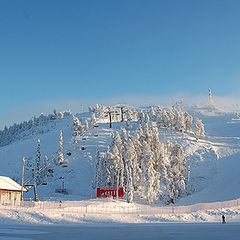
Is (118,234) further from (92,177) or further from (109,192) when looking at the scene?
(92,177)

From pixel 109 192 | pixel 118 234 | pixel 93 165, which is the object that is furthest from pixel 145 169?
pixel 118 234

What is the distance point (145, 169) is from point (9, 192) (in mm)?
27672

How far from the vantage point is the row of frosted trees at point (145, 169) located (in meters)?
58.6

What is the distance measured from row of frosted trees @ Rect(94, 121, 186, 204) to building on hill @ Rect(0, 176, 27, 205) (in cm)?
1991

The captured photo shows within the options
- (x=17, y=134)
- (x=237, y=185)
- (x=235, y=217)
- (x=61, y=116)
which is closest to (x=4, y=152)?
(x=17, y=134)

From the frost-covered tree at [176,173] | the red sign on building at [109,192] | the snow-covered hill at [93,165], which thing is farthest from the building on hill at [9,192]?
the frost-covered tree at [176,173]

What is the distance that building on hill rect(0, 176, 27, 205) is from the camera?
42.2 metres

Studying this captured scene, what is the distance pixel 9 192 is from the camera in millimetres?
43281

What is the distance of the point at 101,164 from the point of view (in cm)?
6494

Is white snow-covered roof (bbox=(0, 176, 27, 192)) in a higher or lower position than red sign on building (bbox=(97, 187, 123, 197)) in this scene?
higher

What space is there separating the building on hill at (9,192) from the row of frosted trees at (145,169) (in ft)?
65.3

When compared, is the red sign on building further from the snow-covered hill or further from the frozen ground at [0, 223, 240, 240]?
the frozen ground at [0, 223, 240, 240]

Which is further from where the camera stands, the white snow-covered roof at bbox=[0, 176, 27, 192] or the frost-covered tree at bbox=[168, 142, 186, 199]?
the frost-covered tree at bbox=[168, 142, 186, 199]

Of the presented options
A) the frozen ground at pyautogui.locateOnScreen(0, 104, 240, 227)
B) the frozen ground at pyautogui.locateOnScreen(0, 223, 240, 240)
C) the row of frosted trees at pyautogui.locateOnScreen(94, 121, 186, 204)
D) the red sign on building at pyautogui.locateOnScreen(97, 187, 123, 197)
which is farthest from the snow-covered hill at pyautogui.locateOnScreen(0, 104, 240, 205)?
the frozen ground at pyautogui.locateOnScreen(0, 223, 240, 240)
